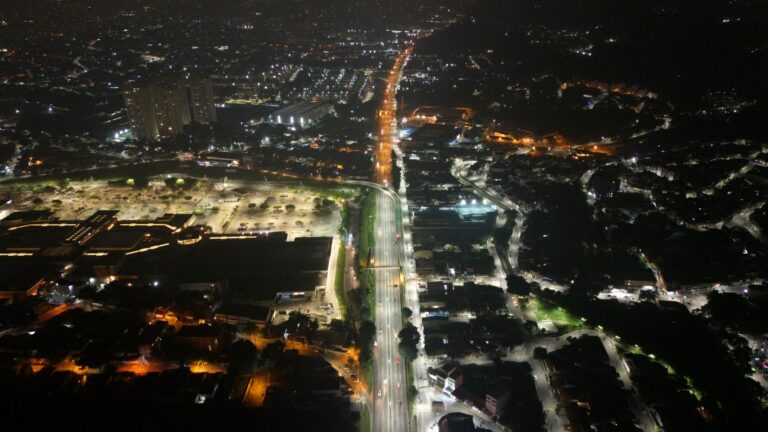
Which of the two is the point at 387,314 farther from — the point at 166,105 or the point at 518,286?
the point at 166,105

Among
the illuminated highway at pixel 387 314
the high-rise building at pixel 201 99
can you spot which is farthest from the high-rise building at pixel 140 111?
the illuminated highway at pixel 387 314

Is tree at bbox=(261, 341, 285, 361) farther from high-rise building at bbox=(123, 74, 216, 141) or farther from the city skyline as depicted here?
high-rise building at bbox=(123, 74, 216, 141)

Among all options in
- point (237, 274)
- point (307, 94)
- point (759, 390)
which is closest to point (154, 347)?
point (237, 274)

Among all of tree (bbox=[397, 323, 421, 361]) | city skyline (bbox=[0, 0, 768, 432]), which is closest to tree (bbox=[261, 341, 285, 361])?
city skyline (bbox=[0, 0, 768, 432])

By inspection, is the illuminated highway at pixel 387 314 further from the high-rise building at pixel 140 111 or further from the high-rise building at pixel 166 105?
the high-rise building at pixel 140 111

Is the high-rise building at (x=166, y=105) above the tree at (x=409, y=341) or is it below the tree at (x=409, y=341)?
above

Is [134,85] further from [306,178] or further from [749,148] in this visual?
[749,148]
